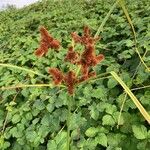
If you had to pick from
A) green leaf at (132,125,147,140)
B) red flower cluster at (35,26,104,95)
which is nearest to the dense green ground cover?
green leaf at (132,125,147,140)

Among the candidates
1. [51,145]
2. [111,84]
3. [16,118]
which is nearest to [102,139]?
[51,145]

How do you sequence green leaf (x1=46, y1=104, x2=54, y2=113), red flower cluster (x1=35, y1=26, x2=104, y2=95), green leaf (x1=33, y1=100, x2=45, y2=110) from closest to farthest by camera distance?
red flower cluster (x1=35, y1=26, x2=104, y2=95), green leaf (x1=46, y1=104, x2=54, y2=113), green leaf (x1=33, y1=100, x2=45, y2=110)

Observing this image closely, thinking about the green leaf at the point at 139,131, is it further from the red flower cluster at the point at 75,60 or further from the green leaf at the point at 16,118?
the green leaf at the point at 16,118

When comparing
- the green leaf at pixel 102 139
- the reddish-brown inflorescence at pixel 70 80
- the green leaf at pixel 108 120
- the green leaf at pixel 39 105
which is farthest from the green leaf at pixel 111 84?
the reddish-brown inflorescence at pixel 70 80

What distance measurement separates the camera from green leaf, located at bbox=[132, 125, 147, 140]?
8.00 feet

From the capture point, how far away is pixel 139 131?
8.14ft

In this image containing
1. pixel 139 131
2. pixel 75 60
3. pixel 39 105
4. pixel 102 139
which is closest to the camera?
pixel 75 60

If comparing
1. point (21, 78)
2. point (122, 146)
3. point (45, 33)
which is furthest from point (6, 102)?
point (45, 33)

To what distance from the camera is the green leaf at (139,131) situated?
244cm

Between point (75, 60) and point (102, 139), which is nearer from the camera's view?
point (75, 60)

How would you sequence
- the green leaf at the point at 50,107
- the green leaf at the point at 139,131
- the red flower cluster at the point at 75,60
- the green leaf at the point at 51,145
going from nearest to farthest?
the red flower cluster at the point at 75,60 < the green leaf at the point at 139,131 < the green leaf at the point at 51,145 < the green leaf at the point at 50,107

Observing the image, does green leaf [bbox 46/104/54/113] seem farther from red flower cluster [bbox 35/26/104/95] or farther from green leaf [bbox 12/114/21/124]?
red flower cluster [bbox 35/26/104/95]

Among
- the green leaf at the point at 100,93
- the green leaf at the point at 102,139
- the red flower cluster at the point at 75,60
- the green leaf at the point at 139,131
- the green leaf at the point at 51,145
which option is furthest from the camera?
the green leaf at the point at 100,93

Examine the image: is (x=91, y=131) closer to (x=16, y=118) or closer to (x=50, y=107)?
(x=50, y=107)
